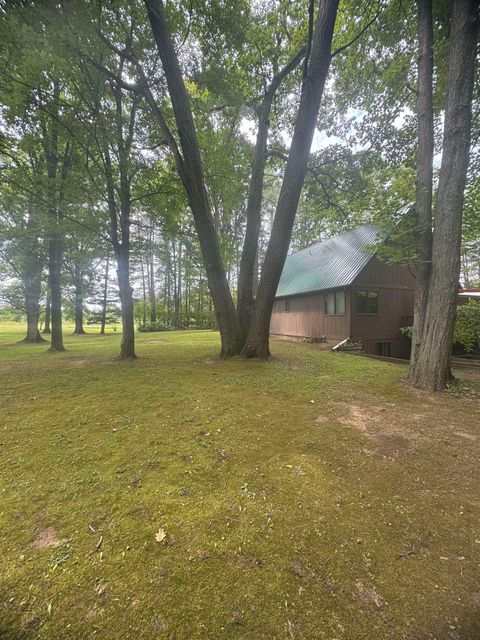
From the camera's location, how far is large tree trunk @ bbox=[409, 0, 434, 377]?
5340mm

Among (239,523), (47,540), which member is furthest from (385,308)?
(47,540)

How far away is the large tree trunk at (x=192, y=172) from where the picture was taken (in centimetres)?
590

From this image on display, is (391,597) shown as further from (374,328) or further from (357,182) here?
(374,328)

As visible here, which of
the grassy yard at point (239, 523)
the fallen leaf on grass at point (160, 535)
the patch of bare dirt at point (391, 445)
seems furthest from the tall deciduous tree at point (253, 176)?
the fallen leaf on grass at point (160, 535)

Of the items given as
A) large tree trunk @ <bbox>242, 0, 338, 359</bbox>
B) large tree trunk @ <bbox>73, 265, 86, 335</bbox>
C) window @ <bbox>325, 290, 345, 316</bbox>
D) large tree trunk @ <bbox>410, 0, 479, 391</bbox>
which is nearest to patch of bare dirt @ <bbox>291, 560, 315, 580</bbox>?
large tree trunk @ <bbox>410, 0, 479, 391</bbox>

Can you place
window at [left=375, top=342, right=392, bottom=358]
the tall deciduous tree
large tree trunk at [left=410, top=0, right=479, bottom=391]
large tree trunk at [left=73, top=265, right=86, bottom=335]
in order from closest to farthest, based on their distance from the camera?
large tree trunk at [left=410, top=0, right=479, bottom=391], the tall deciduous tree, window at [left=375, top=342, right=392, bottom=358], large tree trunk at [left=73, top=265, right=86, bottom=335]

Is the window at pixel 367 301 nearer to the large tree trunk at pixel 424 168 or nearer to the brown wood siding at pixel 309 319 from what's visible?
the brown wood siding at pixel 309 319

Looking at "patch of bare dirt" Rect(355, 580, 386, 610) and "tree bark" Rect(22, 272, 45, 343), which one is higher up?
"tree bark" Rect(22, 272, 45, 343)

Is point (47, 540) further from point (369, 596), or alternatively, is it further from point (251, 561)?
point (369, 596)

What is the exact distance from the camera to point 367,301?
12359mm

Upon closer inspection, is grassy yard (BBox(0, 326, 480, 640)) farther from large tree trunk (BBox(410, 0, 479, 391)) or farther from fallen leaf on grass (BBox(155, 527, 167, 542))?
large tree trunk (BBox(410, 0, 479, 391))

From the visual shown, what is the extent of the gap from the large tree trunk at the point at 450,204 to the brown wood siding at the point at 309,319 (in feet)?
23.6

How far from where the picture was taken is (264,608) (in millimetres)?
1283

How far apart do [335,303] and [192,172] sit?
9173mm
